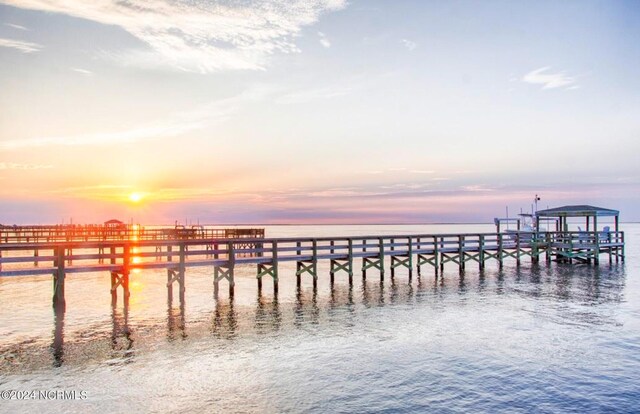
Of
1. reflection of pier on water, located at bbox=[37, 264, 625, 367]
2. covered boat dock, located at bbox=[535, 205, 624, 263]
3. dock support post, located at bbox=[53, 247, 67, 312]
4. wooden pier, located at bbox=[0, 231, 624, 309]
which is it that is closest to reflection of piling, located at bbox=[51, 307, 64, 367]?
reflection of pier on water, located at bbox=[37, 264, 625, 367]

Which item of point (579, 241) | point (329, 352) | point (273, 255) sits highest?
point (273, 255)

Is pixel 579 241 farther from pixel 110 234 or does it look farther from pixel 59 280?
pixel 110 234

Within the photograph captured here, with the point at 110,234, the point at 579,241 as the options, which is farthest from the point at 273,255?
the point at 110,234

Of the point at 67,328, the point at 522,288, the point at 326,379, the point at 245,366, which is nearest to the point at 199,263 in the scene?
the point at 67,328

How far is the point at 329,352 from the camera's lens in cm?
1205

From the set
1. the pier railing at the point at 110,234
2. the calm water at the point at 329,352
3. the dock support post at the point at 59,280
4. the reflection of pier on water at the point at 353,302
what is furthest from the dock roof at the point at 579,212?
the dock support post at the point at 59,280

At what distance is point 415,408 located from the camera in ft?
28.1

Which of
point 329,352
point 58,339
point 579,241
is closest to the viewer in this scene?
point 329,352

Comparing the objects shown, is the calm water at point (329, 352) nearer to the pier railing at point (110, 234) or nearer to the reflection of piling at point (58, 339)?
the reflection of piling at point (58, 339)

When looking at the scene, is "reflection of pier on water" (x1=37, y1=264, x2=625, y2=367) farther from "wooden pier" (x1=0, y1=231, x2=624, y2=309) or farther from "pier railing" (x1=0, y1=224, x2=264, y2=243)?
"pier railing" (x1=0, y1=224, x2=264, y2=243)

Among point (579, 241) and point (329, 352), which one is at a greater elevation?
point (579, 241)

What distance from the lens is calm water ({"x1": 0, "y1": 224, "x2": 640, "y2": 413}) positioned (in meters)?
8.99

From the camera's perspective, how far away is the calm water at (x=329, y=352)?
8.99 metres

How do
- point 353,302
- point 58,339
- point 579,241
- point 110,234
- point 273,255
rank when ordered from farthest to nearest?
point 110,234 < point 579,241 < point 273,255 < point 353,302 < point 58,339
